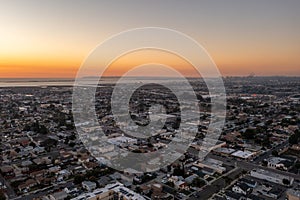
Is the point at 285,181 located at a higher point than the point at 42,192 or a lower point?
higher

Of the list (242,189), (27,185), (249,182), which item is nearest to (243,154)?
(249,182)

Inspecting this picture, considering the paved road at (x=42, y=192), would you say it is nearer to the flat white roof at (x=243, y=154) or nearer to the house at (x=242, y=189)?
the house at (x=242, y=189)

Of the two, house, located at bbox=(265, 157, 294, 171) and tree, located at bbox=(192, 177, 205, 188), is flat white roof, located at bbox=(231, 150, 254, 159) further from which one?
tree, located at bbox=(192, 177, 205, 188)

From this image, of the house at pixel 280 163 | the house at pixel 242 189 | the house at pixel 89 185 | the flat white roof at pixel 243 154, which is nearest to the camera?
the house at pixel 242 189

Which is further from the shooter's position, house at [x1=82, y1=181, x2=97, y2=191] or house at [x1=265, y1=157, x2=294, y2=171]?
house at [x1=265, y1=157, x2=294, y2=171]

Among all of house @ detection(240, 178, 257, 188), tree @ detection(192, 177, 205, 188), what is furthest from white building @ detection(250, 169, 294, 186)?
tree @ detection(192, 177, 205, 188)

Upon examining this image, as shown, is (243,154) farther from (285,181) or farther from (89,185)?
(89,185)

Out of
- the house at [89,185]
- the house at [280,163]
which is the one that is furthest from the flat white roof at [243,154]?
the house at [89,185]

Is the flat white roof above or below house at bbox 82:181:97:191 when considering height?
above

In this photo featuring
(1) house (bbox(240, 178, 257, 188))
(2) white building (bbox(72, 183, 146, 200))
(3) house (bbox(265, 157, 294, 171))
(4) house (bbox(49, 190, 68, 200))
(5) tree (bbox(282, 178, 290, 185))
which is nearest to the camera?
(2) white building (bbox(72, 183, 146, 200))

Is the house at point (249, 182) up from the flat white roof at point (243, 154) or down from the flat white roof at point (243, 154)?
down

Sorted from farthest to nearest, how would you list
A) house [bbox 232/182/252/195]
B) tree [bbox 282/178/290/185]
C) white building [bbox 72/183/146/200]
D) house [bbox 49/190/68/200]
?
tree [bbox 282/178/290/185], house [bbox 232/182/252/195], house [bbox 49/190/68/200], white building [bbox 72/183/146/200]

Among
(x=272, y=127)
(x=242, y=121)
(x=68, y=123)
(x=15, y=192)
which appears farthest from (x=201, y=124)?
(x=15, y=192)
